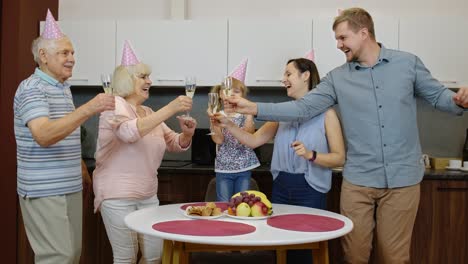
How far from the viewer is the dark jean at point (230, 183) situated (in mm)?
2953

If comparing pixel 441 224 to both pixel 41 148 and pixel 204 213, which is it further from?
pixel 41 148

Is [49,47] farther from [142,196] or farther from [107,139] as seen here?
[142,196]

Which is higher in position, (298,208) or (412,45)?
(412,45)

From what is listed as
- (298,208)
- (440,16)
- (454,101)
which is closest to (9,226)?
(298,208)

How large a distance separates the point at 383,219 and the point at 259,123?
5.78 feet

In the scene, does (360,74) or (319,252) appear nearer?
(319,252)

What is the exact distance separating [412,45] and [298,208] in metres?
1.79

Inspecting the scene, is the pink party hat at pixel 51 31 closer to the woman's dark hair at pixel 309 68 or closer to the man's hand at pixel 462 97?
the woman's dark hair at pixel 309 68

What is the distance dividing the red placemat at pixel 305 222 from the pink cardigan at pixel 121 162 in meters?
0.72

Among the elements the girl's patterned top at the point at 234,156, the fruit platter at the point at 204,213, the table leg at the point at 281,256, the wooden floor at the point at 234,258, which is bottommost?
the wooden floor at the point at 234,258

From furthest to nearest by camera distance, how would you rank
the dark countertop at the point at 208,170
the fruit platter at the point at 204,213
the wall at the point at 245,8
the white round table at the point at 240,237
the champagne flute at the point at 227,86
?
the wall at the point at 245,8, the dark countertop at the point at 208,170, the champagne flute at the point at 227,86, the fruit platter at the point at 204,213, the white round table at the point at 240,237

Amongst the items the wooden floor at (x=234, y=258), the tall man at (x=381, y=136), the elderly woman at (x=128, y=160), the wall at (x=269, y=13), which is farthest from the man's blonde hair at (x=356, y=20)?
the wall at (x=269, y=13)

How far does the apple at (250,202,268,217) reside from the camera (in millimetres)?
2082

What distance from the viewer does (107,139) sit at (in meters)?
2.44
